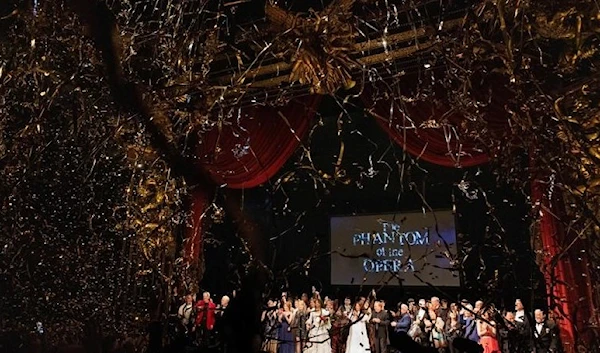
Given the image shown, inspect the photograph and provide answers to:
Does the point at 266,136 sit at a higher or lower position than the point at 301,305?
higher

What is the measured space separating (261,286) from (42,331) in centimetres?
195

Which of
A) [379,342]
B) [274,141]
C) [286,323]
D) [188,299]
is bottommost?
[379,342]

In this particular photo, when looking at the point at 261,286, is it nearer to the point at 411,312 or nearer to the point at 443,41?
the point at 443,41

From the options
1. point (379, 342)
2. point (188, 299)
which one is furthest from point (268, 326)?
point (379, 342)

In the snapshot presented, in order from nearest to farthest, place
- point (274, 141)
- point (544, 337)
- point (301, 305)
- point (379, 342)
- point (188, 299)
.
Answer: point (544, 337) → point (188, 299) → point (274, 141) → point (379, 342) → point (301, 305)

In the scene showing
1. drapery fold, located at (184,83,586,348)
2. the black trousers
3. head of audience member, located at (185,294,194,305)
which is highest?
drapery fold, located at (184,83,586,348)

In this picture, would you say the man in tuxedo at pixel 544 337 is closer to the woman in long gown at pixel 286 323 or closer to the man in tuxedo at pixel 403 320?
the man in tuxedo at pixel 403 320

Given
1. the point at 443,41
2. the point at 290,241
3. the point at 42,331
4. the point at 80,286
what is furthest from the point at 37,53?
the point at 290,241

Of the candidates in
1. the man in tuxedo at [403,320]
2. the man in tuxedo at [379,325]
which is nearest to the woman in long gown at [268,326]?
the man in tuxedo at [403,320]

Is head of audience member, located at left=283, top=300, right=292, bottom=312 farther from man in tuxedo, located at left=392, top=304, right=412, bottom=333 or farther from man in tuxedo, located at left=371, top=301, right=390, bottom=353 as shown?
man in tuxedo, located at left=392, top=304, right=412, bottom=333

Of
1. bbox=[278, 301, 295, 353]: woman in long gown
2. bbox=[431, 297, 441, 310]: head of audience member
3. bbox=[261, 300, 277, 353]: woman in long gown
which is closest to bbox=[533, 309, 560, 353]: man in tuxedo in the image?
bbox=[261, 300, 277, 353]: woman in long gown

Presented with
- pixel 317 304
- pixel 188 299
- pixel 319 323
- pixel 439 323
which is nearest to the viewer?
pixel 188 299

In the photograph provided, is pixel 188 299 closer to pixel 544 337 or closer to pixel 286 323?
pixel 544 337

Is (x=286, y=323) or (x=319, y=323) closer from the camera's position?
(x=319, y=323)
